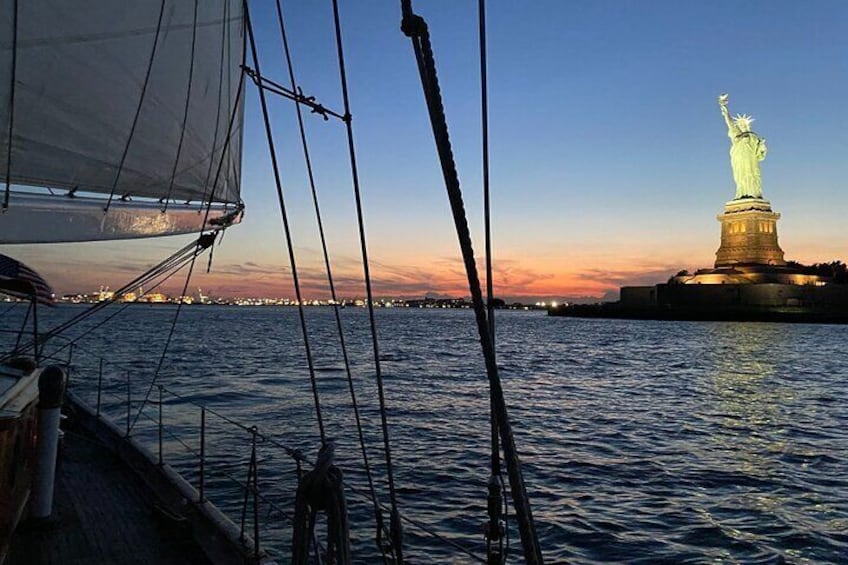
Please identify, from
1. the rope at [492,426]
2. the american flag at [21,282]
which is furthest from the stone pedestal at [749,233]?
the rope at [492,426]

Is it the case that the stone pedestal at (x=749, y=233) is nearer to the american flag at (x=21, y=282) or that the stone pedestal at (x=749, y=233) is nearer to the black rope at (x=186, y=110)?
the black rope at (x=186, y=110)

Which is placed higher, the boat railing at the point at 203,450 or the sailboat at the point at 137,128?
the sailboat at the point at 137,128

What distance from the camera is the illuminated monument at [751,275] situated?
89562 mm

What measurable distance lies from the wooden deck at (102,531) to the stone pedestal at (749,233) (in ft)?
316

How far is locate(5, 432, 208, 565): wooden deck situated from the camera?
5215 mm

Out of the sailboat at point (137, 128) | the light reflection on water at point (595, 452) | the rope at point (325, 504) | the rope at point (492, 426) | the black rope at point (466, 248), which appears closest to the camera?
the black rope at point (466, 248)

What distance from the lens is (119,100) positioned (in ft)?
20.8

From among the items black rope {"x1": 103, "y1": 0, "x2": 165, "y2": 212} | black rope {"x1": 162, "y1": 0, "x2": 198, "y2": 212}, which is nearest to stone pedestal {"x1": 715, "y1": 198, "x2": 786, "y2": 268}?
black rope {"x1": 162, "y1": 0, "x2": 198, "y2": 212}

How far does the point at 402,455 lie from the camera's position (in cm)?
1540

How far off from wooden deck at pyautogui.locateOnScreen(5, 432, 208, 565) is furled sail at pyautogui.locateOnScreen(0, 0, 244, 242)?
256 cm

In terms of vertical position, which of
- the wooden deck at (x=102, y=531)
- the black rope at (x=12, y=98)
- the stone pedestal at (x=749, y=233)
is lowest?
the wooden deck at (x=102, y=531)

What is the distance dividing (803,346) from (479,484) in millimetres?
59458

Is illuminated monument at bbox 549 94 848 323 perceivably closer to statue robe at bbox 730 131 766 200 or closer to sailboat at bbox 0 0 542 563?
statue robe at bbox 730 131 766 200

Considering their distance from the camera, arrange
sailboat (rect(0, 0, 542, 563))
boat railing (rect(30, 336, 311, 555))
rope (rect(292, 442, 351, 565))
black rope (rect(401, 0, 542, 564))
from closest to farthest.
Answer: black rope (rect(401, 0, 542, 564)) < rope (rect(292, 442, 351, 565)) < sailboat (rect(0, 0, 542, 563)) < boat railing (rect(30, 336, 311, 555))
